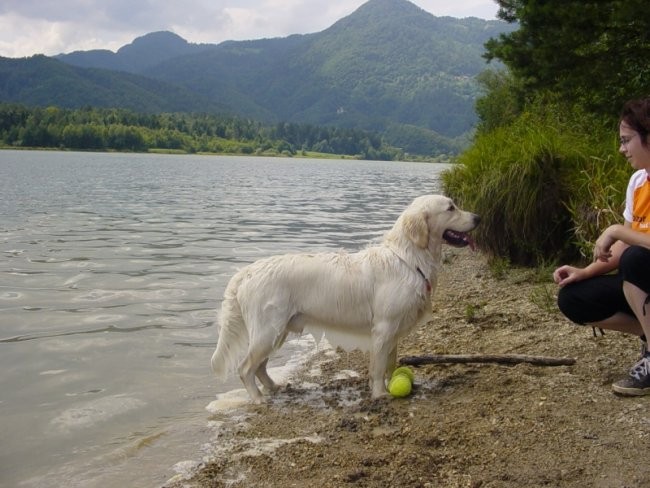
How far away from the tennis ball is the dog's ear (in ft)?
4.09

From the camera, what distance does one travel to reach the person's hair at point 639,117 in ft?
15.5

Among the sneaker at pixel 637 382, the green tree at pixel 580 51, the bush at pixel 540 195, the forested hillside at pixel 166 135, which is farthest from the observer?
the forested hillside at pixel 166 135

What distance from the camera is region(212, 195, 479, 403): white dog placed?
6324mm

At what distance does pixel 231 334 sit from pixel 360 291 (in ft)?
4.54

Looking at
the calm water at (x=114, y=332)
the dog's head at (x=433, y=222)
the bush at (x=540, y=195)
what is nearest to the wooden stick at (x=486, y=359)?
the dog's head at (x=433, y=222)

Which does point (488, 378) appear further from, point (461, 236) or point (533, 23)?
point (533, 23)

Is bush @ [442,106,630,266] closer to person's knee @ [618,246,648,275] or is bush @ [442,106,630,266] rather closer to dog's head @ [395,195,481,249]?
dog's head @ [395,195,481,249]

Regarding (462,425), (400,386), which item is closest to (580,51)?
(400,386)

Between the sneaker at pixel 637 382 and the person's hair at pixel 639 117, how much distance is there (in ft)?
5.37

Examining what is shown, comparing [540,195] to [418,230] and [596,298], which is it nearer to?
[418,230]

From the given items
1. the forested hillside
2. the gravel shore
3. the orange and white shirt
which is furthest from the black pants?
the forested hillside

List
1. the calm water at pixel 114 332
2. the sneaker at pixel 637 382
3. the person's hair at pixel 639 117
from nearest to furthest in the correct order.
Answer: the person's hair at pixel 639 117, the sneaker at pixel 637 382, the calm water at pixel 114 332

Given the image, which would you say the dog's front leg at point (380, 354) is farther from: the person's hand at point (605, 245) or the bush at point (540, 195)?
the bush at point (540, 195)

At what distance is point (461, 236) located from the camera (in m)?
6.67
